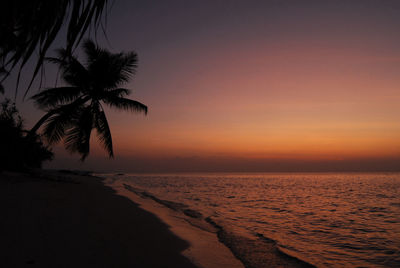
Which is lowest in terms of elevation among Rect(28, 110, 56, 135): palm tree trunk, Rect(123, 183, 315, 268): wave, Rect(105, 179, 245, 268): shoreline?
Rect(123, 183, 315, 268): wave

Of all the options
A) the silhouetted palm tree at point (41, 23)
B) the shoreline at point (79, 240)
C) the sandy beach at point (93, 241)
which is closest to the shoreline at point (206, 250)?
the sandy beach at point (93, 241)

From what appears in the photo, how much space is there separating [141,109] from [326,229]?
477 inches

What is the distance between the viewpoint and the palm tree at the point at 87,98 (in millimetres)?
13398

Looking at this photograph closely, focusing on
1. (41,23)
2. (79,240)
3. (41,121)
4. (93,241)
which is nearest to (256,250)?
(93,241)

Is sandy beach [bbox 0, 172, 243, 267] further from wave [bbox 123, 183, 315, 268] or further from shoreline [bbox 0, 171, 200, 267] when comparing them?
wave [bbox 123, 183, 315, 268]

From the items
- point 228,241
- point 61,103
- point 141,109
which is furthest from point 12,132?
point 228,241

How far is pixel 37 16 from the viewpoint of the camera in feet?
4.52

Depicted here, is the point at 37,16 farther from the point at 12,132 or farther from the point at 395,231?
the point at 12,132

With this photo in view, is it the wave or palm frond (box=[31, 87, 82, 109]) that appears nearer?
the wave

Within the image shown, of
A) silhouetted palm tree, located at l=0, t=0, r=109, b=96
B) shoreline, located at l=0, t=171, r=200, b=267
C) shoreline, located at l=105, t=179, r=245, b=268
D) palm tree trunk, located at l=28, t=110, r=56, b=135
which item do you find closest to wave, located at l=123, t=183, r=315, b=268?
shoreline, located at l=105, t=179, r=245, b=268

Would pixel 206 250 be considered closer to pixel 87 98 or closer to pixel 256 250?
pixel 256 250

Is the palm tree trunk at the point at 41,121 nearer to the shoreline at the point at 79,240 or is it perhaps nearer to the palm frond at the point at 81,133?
the palm frond at the point at 81,133

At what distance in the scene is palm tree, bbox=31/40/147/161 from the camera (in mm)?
13398

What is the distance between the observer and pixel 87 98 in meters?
14.5
